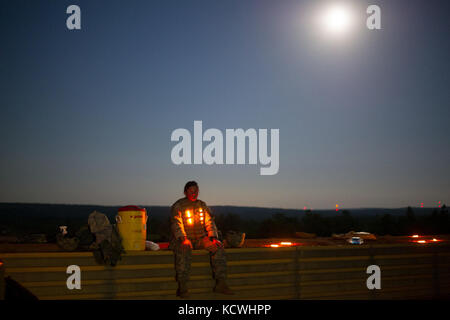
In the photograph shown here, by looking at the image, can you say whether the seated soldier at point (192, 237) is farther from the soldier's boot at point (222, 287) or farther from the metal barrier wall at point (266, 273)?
the metal barrier wall at point (266, 273)

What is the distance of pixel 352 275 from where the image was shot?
29.1 feet

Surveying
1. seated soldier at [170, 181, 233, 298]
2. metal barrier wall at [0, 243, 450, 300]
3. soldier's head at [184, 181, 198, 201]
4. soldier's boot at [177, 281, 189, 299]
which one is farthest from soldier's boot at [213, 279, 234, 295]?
soldier's head at [184, 181, 198, 201]

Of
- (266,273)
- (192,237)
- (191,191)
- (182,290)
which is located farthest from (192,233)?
(266,273)

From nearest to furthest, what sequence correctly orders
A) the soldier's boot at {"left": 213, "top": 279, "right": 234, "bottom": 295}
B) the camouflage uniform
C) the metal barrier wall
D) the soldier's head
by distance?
the metal barrier wall < the camouflage uniform < the soldier's boot at {"left": 213, "top": 279, "right": 234, "bottom": 295} < the soldier's head

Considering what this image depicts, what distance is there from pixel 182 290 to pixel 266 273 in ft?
5.64

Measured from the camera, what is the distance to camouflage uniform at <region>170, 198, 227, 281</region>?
7512 millimetres

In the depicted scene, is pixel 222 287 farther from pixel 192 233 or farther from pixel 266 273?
pixel 192 233

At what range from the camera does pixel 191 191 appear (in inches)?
321

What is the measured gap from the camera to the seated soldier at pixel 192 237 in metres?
7.52

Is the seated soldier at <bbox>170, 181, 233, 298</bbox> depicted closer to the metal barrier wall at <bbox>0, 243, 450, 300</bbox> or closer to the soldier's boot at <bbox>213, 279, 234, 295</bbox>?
the soldier's boot at <bbox>213, 279, 234, 295</bbox>

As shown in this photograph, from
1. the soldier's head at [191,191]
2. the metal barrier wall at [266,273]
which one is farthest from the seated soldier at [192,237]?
the metal barrier wall at [266,273]

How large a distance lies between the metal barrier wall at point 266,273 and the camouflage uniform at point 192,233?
21cm
